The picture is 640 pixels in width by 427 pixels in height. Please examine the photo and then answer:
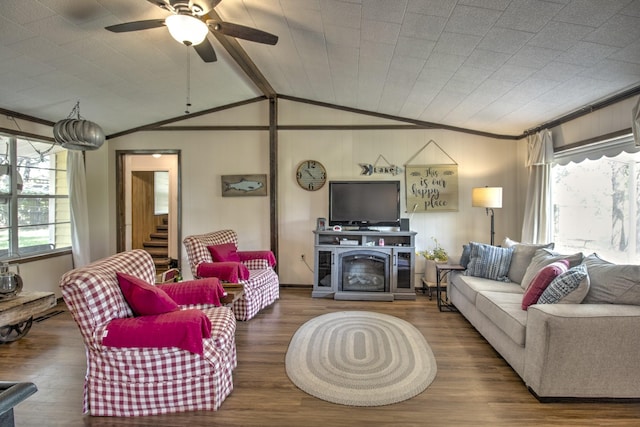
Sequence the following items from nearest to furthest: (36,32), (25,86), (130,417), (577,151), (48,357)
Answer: (130,417)
(36,32)
(48,357)
(25,86)
(577,151)

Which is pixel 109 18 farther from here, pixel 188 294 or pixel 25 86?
pixel 188 294

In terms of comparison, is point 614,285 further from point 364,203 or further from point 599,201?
point 364,203

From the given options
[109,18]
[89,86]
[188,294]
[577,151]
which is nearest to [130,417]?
[188,294]

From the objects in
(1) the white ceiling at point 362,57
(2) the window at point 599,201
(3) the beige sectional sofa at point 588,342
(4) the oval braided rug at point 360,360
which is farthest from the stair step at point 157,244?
(2) the window at point 599,201

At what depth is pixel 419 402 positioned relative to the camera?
7.07ft

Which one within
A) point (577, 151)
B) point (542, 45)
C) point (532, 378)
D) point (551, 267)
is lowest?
point (532, 378)

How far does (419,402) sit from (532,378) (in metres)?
0.78

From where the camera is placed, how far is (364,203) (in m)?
4.75

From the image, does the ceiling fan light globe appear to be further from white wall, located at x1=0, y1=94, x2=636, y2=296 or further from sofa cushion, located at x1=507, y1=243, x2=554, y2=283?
sofa cushion, located at x1=507, y1=243, x2=554, y2=283

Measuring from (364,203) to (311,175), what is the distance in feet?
2.93

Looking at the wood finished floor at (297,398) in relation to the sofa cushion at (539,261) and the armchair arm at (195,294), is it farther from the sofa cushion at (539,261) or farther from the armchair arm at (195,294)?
the sofa cushion at (539,261)

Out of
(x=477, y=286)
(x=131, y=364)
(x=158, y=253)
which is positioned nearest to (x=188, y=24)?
(x=131, y=364)

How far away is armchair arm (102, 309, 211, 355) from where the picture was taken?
6.41 ft

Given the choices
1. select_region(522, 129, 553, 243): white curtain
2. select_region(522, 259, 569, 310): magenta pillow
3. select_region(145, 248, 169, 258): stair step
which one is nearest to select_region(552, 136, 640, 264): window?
select_region(522, 129, 553, 243): white curtain
